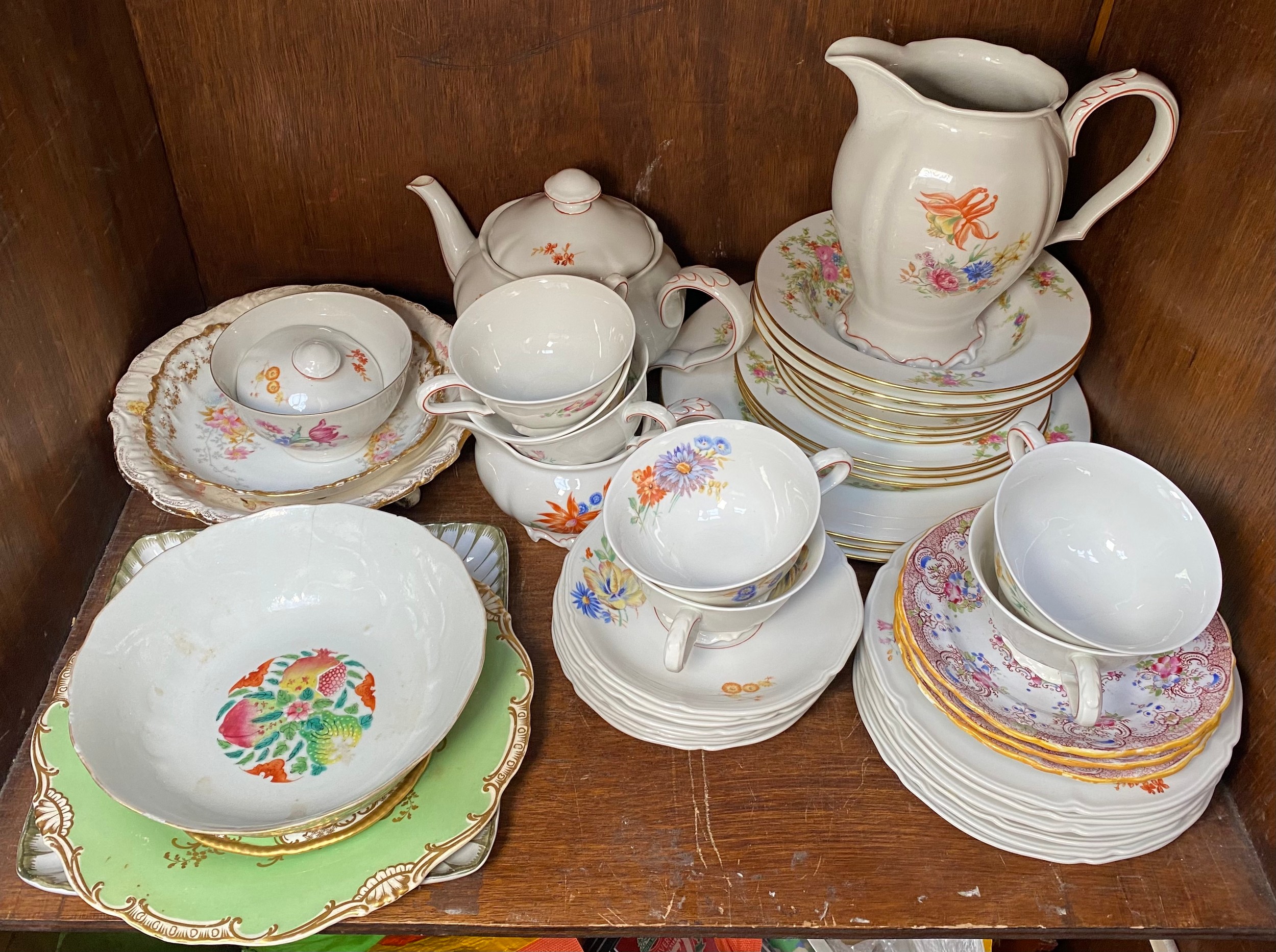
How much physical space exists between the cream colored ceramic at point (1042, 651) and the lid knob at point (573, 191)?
0.37m

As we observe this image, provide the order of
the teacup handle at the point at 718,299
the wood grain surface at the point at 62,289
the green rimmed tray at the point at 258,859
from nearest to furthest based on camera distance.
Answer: the green rimmed tray at the point at 258,859 < the wood grain surface at the point at 62,289 < the teacup handle at the point at 718,299

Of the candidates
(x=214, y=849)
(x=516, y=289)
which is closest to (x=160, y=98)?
(x=516, y=289)

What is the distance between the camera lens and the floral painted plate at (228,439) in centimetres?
80

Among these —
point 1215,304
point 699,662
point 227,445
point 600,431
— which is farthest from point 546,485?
point 1215,304

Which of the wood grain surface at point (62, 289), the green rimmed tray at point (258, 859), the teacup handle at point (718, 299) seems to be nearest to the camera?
the green rimmed tray at point (258, 859)

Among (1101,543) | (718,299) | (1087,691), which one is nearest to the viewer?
(1087,691)

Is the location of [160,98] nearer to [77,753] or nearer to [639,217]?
[639,217]

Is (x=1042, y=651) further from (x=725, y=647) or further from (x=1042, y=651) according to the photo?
(x=725, y=647)

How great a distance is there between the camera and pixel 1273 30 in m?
0.60

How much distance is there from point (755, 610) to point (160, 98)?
2.10ft

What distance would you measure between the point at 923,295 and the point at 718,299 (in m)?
0.15

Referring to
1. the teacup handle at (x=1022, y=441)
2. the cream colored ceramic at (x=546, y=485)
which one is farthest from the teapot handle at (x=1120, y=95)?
the cream colored ceramic at (x=546, y=485)

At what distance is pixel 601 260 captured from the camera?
0.81 metres

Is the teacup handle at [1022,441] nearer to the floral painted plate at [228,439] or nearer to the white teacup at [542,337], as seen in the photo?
the white teacup at [542,337]
